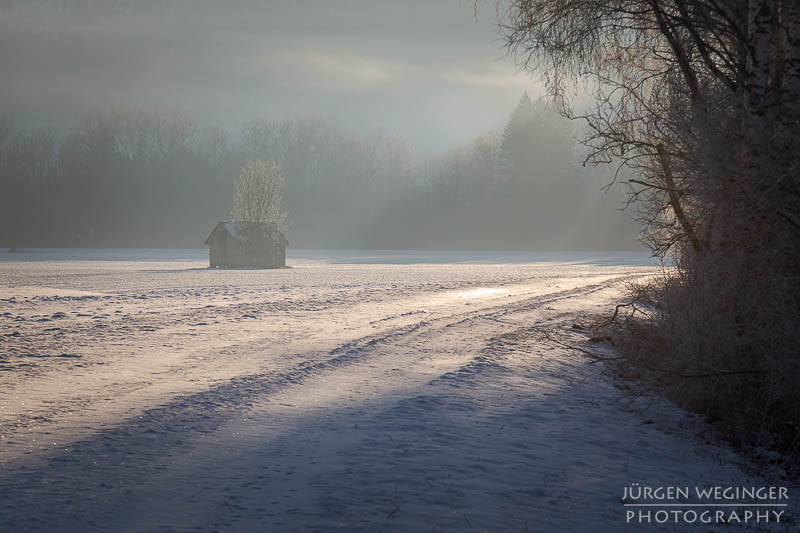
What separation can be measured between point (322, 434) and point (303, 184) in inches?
3638

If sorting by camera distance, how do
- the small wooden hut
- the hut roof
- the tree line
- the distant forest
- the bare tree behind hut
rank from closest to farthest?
the tree line < the small wooden hut < the hut roof < the bare tree behind hut < the distant forest

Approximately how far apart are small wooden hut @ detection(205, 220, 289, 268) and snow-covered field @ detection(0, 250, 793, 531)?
116 ft

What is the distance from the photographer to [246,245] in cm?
4900

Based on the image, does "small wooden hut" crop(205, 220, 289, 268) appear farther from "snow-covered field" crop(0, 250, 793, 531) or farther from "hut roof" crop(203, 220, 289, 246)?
"snow-covered field" crop(0, 250, 793, 531)

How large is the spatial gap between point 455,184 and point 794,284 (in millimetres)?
81919

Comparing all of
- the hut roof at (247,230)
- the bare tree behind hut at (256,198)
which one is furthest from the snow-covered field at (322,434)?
the bare tree behind hut at (256,198)

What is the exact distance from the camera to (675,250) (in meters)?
8.88

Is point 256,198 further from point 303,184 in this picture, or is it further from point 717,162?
point 717,162

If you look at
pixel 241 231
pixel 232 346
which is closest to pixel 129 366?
pixel 232 346

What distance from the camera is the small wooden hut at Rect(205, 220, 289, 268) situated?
1881 inches

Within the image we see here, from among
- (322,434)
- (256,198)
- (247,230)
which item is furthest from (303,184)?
(322,434)

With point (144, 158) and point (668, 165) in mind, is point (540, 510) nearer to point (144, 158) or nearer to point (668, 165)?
point (668, 165)

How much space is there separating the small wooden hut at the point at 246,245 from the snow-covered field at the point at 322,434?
35.4 m

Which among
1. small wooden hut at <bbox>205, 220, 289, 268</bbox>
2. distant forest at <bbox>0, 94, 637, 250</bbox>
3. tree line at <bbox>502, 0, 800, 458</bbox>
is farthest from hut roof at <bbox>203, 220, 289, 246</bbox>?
tree line at <bbox>502, 0, 800, 458</bbox>
